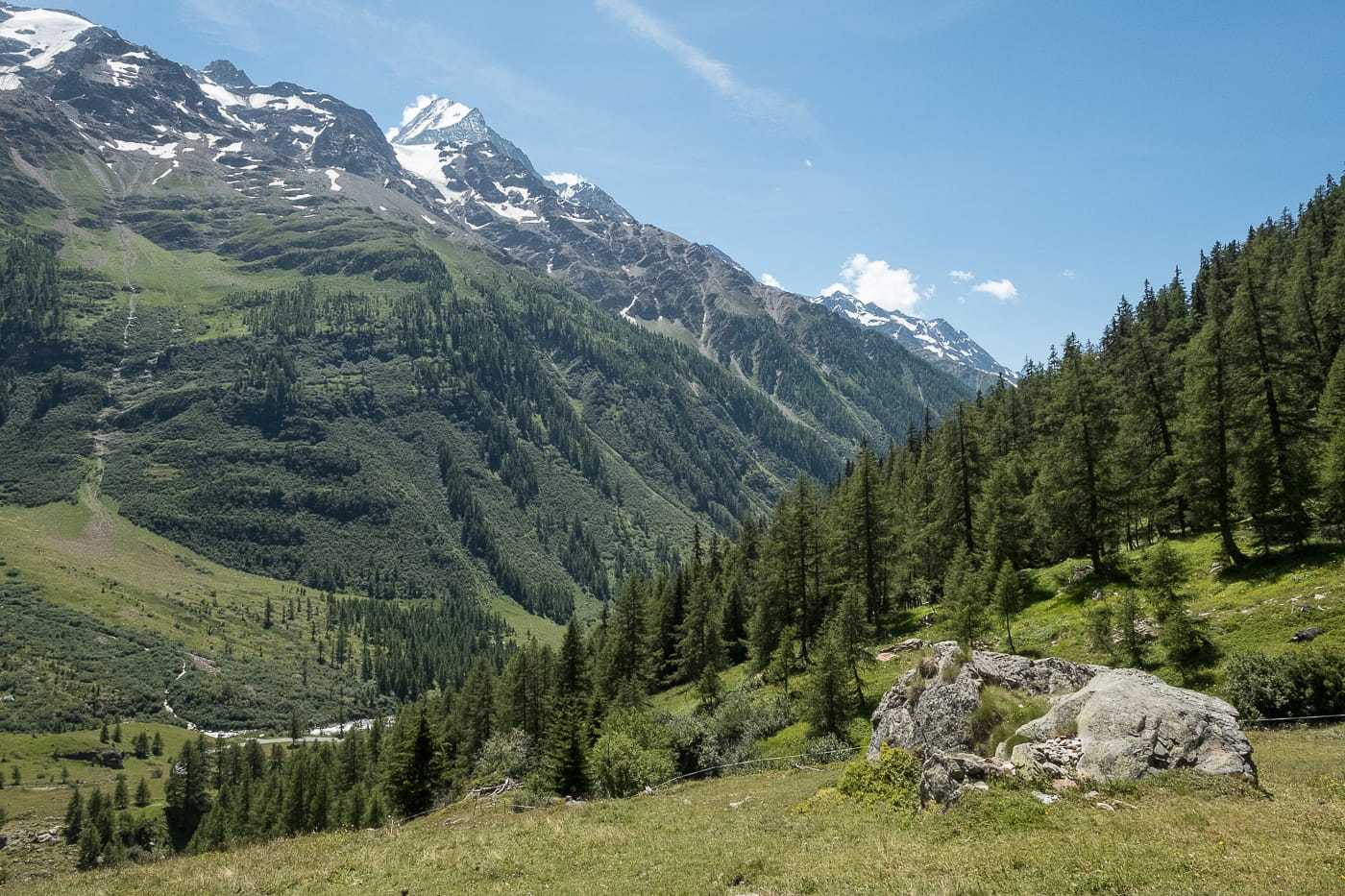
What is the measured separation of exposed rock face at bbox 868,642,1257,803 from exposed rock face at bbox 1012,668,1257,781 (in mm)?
25

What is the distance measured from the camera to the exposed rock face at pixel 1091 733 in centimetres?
1920

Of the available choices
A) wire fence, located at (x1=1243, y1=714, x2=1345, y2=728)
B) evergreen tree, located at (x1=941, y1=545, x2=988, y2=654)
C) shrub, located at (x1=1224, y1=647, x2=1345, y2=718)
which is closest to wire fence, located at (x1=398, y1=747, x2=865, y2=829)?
evergreen tree, located at (x1=941, y1=545, x2=988, y2=654)

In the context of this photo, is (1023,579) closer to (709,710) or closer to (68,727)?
(709,710)

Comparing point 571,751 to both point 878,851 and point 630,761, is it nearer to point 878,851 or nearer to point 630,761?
point 630,761

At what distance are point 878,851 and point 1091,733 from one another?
9009 millimetres

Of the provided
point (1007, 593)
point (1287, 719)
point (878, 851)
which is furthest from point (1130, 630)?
point (878, 851)

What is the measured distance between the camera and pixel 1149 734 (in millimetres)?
19766

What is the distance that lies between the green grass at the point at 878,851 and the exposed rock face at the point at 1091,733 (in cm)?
101

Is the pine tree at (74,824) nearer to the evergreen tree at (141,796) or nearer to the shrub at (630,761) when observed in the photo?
the evergreen tree at (141,796)

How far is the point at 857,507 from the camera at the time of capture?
64750mm

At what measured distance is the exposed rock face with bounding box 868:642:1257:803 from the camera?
19.2 meters

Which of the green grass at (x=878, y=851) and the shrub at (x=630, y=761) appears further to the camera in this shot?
the shrub at (x=630, y=761)

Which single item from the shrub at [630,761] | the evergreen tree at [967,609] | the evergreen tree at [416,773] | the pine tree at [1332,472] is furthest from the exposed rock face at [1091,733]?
the evergreen tree at [416,773]

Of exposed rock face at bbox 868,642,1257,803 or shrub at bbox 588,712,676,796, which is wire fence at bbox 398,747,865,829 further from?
exposed rock face at bbox 868,642,1257,803
